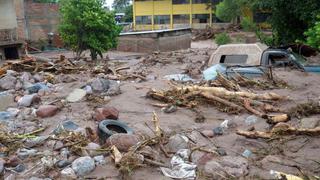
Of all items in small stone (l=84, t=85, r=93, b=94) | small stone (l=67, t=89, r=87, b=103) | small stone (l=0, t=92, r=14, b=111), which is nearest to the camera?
small stone (l=0, t=92, r=14, b=111)

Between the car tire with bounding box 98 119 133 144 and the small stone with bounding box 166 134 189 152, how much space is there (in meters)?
0.88

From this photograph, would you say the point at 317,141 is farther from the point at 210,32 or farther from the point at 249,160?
the point at 210,32

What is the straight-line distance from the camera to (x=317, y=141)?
6.58 metres

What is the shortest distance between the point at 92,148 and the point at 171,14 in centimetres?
4802

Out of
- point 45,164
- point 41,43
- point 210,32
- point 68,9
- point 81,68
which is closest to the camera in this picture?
point 45,164

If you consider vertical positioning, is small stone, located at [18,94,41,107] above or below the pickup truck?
below

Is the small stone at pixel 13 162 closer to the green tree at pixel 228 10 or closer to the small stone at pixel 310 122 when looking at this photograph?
the small stone at pixel 310 122

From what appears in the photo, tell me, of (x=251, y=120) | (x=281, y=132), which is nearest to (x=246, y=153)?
(x=281, y=132)

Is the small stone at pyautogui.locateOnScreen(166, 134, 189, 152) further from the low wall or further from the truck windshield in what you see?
the low wall

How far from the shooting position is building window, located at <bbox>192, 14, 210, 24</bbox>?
5194 centimetres

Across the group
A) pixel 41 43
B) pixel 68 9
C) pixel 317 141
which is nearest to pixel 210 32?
pixel 41 43

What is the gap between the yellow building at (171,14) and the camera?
5191 cm

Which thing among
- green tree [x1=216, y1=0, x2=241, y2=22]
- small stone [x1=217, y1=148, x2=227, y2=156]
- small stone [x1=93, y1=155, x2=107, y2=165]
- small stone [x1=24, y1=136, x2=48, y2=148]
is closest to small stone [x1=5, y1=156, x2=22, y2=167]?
small stone [x1=24, y1=136, x2=48, y2=148]

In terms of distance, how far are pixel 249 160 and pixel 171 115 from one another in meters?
2.76
